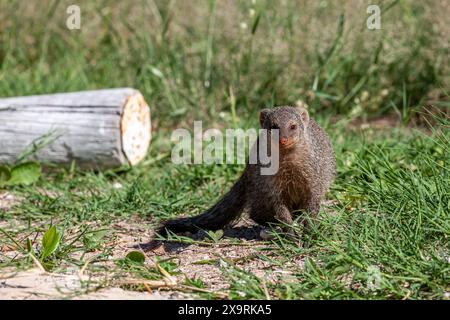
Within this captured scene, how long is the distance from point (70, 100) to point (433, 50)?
7.82 feet

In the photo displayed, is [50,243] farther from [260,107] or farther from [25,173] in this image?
[260,107]

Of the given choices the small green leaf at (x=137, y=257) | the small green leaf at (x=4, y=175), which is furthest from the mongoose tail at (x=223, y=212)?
the small green leaf at (x=4, y=175)

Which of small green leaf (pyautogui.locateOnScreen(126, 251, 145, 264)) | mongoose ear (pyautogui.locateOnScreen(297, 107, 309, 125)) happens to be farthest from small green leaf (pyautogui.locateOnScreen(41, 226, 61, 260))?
mongoose ear (pyautogui.locateOnScreen(297, 107, 309, 125))

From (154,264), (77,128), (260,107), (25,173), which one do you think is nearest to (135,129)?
(77,128)

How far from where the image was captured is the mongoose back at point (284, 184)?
121 inches

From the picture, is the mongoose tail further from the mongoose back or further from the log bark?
the log bark

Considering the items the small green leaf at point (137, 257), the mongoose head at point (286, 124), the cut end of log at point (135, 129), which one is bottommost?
the small green leaf at point (137, 257)

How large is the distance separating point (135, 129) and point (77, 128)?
0.32 metres

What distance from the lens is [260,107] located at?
4891 mm

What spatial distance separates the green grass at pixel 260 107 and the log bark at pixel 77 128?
0.34 feet

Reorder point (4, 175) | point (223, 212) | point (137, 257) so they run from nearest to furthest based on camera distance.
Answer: point (137, 257), point (223, 212), point (4, 175)

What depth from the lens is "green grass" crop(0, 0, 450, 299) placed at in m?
2.51

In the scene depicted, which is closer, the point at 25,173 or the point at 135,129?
the point at 25,173

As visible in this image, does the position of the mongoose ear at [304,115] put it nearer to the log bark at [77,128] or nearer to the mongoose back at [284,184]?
the mongoose back at [284,184]
